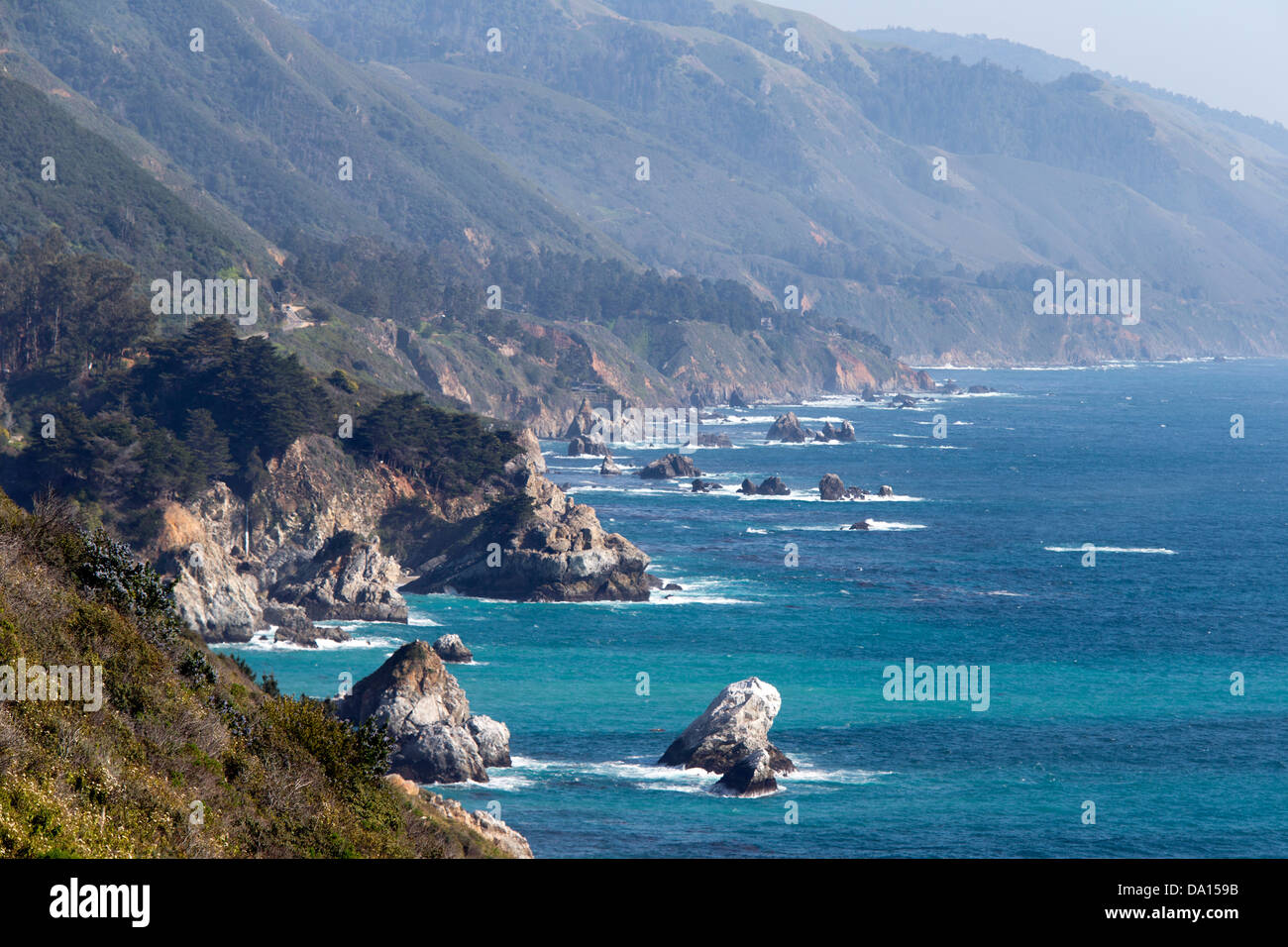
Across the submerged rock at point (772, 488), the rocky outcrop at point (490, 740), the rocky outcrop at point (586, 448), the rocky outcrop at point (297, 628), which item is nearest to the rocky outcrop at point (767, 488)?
the submerged rock at point (772, 488)

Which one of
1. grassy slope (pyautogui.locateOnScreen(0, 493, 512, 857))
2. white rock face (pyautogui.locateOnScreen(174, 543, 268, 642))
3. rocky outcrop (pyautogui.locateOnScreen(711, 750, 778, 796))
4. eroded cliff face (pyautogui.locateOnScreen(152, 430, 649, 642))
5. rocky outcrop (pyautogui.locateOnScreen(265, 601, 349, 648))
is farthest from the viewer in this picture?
eroded cliff face (pyautogui.locateOnScreen(152, 430, 649, 642))

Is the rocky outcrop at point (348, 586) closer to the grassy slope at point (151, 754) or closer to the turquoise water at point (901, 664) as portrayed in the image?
the turquoise water at point (901, 664)

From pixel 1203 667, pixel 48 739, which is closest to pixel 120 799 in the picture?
pixel 48 739

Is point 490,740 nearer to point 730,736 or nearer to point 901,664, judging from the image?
point 730,736

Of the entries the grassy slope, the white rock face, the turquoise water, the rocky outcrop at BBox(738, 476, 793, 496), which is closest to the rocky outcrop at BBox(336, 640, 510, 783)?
the turquoise water

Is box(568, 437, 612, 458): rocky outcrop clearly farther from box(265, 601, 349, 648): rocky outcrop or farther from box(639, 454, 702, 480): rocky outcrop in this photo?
box(265, 601, 349, 648): rocky outcrop

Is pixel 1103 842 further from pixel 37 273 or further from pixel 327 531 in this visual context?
pixel 37 273
